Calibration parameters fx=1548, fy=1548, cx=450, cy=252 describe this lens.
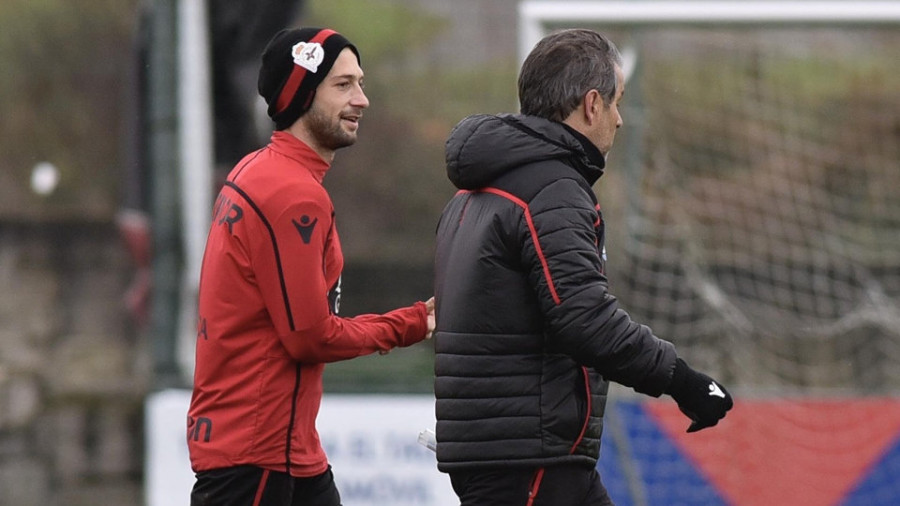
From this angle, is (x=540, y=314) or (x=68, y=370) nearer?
(x=540, y=314)

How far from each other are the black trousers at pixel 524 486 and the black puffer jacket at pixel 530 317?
3 centimetres

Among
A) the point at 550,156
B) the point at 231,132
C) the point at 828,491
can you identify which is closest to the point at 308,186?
the point at 550,156

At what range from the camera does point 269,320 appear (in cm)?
368

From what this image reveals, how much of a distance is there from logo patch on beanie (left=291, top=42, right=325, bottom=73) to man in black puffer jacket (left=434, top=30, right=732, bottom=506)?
427 millimetres

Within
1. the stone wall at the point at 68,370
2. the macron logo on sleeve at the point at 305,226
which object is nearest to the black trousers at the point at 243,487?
the macron logo on sleeve at the point at 305,226

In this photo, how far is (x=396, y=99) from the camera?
10250mm

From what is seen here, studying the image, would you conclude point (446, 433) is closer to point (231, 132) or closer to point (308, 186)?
point (308, 186)

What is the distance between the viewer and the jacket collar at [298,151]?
3.75m

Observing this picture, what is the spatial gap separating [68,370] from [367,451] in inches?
152

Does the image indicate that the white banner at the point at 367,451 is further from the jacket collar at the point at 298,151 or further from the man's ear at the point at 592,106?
the man's ear at the point at 592,106

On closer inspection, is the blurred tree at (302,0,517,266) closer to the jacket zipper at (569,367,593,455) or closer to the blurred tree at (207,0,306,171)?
the blurred tree at (207,0,306,171)

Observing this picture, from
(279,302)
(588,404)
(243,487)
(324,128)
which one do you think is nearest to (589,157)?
(588,404)

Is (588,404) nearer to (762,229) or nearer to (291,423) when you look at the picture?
(291,423)

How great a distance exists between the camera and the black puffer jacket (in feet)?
11.0
